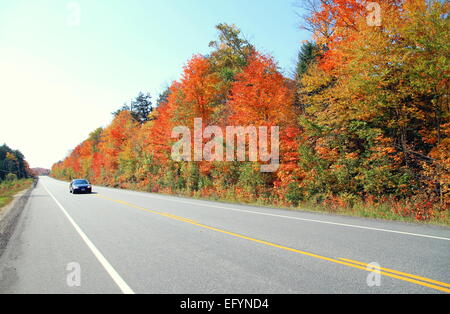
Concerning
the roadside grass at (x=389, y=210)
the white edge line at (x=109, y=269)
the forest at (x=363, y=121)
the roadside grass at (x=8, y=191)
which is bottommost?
the roadside grass at (x=8, y=191)

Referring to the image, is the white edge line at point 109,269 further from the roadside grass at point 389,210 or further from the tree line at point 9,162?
the tree line at point 9,162

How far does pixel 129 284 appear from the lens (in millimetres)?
4359

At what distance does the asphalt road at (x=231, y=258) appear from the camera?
425 cm

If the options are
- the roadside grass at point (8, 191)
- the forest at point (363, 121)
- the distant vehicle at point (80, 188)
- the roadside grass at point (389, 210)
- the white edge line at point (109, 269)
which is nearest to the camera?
the white edge line at point (109, 269)

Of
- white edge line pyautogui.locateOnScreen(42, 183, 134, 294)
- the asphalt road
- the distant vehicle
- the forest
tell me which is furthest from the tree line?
the asphalt road

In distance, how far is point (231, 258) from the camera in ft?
18.4

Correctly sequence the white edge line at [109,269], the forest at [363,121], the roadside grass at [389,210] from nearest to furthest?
the white edge line at [109,269]
the roadside grass at [389,210]
the forest at [363,121]

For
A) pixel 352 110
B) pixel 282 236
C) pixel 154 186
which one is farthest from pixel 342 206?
pixel 154 186

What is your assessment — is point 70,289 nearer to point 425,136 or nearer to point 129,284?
point 129,284

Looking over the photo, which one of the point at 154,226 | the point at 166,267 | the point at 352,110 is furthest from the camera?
the point at 352,110

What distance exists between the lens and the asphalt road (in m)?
4.25

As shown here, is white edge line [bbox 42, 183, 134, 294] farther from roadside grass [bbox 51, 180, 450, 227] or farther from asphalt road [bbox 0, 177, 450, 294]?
roadside grass [bbox 51, 180, 450, 227]

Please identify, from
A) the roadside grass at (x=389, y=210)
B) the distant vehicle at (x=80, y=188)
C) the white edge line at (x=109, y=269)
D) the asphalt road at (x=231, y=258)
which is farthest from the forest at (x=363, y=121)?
the distant vehicle at (x=80, y=188)

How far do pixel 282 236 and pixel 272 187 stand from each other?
428 inches
